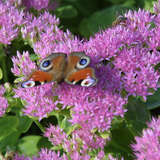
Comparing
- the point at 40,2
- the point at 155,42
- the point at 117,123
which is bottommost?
the point at 117,123

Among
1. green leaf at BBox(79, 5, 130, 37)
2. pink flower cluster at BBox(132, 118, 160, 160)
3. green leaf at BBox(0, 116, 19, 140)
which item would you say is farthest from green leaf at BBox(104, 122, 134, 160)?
green leaf at BBox(79, 5, 130, 37)

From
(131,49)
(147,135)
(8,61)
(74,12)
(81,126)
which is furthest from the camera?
(74,12)

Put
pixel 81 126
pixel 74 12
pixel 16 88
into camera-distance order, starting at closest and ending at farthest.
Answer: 1. pixel 81 126
2. pixel 16 88
3. pixel 74 12

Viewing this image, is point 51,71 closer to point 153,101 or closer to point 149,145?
point 149,145

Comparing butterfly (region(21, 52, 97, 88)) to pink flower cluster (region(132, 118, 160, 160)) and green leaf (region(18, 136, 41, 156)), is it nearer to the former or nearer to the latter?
pink flower cluster (region(132, 118, 160, 160))

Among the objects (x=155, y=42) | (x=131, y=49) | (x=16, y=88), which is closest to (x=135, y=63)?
(x=131, y=49)

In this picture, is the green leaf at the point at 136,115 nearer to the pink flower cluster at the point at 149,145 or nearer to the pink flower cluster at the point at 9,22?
the pink flower cluster at the point at 149,145

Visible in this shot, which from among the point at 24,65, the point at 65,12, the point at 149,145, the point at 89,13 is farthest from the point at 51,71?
the point at 89,13

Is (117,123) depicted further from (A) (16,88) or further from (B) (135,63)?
(A) (16,88)
